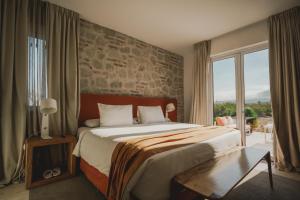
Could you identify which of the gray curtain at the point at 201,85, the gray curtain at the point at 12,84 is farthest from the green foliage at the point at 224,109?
the gray curtain at the point at 12,84

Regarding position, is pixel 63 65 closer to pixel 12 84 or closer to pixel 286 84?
pixel 12 84

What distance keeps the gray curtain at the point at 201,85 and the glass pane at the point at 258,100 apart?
0.80 metres

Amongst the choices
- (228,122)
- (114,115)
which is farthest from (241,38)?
(114,115)

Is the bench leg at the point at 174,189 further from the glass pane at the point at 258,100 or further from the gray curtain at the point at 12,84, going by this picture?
the glass pane at the point at 258,100

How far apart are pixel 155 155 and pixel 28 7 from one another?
271 cm

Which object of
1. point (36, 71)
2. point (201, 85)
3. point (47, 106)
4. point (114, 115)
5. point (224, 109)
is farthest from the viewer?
point (201, 85)

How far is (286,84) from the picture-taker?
2.60 m

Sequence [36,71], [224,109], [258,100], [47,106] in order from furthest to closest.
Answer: [224,109]
[258,100]
[36,71]
[47,106]

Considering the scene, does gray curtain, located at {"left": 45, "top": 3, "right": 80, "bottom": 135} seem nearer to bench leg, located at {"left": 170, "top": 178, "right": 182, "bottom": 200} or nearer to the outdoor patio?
bench leg, located at {"left": 170, "top": 178, "right": 182, "bottom": 200}

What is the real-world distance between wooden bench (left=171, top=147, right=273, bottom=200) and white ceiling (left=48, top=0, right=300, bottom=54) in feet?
7.31

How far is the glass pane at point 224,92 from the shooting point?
11.8ft

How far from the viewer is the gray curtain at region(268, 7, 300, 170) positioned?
253 centimetres

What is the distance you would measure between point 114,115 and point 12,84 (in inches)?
56.2

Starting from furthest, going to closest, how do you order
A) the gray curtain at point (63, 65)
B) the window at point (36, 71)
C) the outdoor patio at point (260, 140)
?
the outdoor patio at point (260, 140) → the gray curtain at point (63, 65) → the window at point (36, 71)
